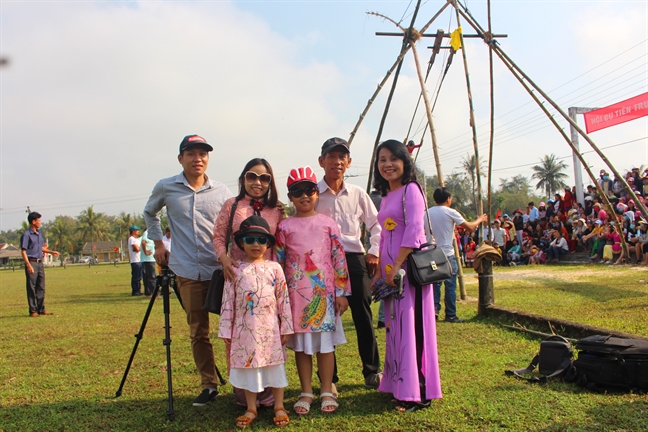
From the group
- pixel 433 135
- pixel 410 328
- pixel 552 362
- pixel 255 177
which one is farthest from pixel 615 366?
pixel 433 135

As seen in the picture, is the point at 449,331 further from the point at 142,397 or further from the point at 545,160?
the point at 545,160

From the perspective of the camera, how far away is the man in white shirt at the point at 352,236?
421 centimetres

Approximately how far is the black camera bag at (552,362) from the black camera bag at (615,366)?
0.15m

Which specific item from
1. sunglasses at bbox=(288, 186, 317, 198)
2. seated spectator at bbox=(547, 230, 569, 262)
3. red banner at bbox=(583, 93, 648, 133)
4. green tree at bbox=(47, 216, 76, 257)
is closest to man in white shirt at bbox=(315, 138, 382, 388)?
sunglasses at bbox=(288, 186, 317, 198)

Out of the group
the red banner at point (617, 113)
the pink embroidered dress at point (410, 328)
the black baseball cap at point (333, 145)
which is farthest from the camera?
the red banner at point (617, 113)

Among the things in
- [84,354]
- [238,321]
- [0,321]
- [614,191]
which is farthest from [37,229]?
[614,191]

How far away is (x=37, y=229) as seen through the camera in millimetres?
9977

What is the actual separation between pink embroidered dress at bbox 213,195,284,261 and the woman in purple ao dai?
0.87 meters

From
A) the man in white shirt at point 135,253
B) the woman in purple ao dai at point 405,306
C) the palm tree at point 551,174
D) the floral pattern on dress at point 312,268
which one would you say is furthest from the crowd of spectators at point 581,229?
the palm tree at point 551,174

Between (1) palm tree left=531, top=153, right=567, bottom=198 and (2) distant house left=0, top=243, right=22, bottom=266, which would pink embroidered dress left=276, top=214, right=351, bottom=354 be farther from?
(2) distant house left=0, top=243, right=22, bottom=266

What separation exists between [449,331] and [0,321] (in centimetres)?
822

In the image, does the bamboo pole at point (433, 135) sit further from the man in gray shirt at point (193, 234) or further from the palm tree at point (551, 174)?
the palm tree at point (551, 174)

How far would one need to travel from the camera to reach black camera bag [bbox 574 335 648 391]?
3645 mm

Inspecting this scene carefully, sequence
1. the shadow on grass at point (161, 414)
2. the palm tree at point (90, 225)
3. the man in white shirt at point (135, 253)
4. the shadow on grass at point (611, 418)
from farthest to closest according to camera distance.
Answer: the palm tree at point (90, 225) < the man in white shirt at point (135, 253) < the shadow on grass at point (161, 414) < the shadow on grass at point (611, 418)
